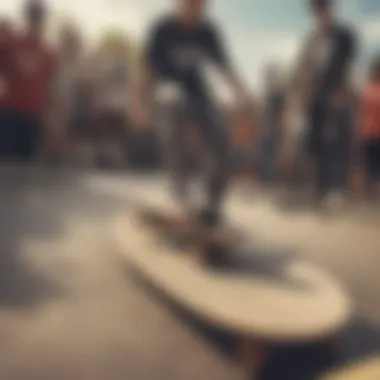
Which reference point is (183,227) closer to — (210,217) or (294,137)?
(210,217)

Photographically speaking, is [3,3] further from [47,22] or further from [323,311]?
[323,311]

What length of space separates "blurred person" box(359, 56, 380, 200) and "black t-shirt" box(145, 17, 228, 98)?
23cm

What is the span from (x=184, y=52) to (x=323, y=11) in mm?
227

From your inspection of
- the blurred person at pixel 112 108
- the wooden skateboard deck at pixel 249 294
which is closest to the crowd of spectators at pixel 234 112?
the blurred person at pixel 112 108

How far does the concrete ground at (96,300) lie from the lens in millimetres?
953

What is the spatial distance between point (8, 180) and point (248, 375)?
0.43 meters

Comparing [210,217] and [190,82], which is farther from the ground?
[190,82]

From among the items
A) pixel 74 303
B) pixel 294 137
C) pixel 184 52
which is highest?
pixel 184 52

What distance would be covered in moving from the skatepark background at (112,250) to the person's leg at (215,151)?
0.02 meters

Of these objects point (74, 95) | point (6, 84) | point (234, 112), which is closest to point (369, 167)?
point (234, 112)

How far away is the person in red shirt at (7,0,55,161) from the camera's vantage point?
1.04m

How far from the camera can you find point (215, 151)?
1.05 metres

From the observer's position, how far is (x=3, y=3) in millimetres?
1029

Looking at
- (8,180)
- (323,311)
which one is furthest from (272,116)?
(8,180)
